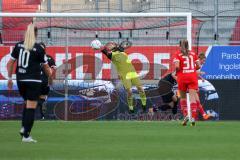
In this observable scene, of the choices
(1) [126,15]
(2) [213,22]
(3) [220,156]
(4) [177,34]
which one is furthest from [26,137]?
(2) [213,22]

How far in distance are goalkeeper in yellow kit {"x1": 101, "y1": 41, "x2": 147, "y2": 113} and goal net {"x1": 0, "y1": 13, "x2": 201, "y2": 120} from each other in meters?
0.30

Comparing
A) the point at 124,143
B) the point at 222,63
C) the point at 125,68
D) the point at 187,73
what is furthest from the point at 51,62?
the point at 124,143

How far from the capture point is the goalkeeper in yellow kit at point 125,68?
21.9m

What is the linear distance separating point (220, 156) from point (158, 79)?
11531 mm

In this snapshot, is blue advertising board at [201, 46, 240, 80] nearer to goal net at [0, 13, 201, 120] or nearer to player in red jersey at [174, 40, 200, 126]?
goal net at [0, 13, 201, 120]

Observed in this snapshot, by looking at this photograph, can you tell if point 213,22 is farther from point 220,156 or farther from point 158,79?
point 220,156

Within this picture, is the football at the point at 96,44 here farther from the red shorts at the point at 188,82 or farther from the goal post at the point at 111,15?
the red shorts at the point at 188,82

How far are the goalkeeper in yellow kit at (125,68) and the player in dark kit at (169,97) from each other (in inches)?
25.7

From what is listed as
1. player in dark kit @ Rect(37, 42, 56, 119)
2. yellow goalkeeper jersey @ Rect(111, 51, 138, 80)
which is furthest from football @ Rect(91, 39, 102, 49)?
player in dark kit @ Rect(37, 42, 56, 119)

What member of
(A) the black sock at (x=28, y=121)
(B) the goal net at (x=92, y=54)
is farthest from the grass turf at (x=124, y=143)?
(B) the goal net at (x=92, y=54)

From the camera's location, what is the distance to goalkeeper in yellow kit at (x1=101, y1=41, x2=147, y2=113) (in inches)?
861

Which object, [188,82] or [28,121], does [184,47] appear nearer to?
[188,82]

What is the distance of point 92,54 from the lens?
22906mm

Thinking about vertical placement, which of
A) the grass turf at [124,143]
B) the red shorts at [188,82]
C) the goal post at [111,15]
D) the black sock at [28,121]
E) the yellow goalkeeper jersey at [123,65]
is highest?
the goal post at [111,15]
